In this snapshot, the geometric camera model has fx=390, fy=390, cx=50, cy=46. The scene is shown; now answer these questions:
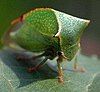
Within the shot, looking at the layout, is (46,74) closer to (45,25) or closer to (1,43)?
(45,25)

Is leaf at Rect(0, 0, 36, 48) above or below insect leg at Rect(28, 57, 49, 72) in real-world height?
below

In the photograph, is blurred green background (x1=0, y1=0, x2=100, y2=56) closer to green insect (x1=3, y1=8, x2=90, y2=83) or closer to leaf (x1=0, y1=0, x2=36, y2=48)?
leaf (x1=0, y1=0, x2=36, y2=48)

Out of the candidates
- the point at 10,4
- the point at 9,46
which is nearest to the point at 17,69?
the point at 9,46

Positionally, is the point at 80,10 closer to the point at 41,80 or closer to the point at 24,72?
the point at 24,72

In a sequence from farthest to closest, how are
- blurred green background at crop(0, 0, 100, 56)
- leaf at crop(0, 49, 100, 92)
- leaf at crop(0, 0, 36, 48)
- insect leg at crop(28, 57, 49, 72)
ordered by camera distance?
blurred green background at crop(0, 0, 100, 56) → leaf at crop(0, 0, 36, 48) → insect leg at crop(28, 57, 49, 72) → leaf at crop(0, 49, 100, 92)

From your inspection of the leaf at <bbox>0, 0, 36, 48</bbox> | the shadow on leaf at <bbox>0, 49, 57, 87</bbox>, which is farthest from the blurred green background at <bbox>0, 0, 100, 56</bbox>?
the shadow on leaf at <bbox>0, 49, 57, 87</bbox>
